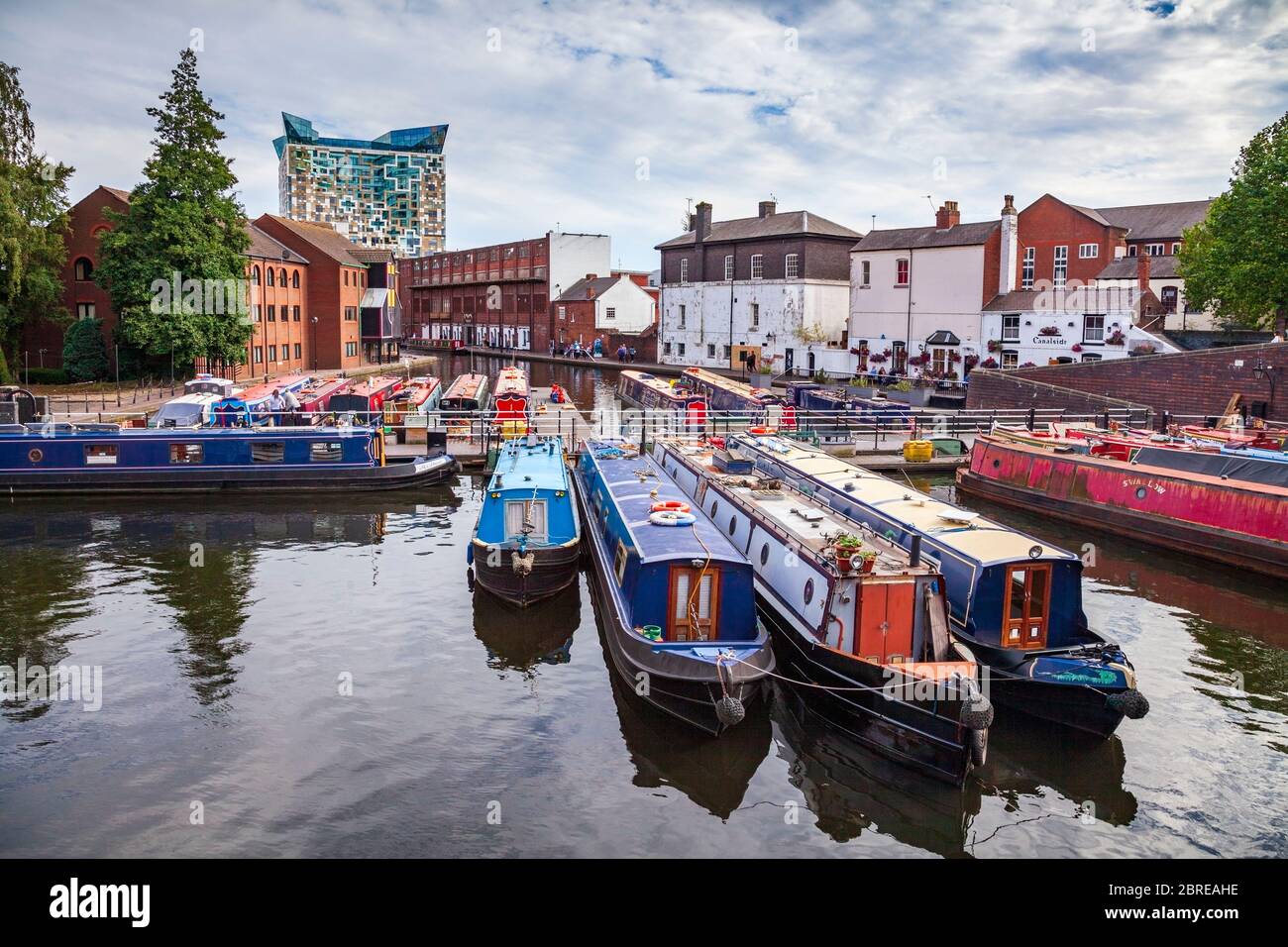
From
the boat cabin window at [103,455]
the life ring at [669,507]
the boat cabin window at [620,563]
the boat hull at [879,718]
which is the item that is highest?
the life ring at [669,507]

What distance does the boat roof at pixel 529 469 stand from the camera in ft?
66.1

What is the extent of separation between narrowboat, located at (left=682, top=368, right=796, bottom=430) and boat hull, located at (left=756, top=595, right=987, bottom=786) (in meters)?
19.0

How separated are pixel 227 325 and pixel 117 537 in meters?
27.6

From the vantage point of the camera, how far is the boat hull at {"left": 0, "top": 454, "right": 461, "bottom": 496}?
2909 centimetres

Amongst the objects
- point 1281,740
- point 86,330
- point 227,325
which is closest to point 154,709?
point 1281,740

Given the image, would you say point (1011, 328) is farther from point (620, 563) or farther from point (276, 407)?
point (620, 563)

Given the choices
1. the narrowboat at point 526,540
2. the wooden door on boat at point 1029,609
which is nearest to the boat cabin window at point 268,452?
the narrowboat at point 526,540

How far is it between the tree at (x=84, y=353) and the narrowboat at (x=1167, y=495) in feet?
147

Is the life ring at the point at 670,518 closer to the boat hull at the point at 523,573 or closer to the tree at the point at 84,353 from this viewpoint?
the boat hull at the point at 523,573

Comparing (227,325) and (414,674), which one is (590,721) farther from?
(227,325)

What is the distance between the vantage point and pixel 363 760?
12742mm

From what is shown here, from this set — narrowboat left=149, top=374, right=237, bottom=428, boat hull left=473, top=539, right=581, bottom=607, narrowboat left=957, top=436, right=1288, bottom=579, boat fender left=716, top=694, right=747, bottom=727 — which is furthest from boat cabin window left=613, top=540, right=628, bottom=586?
narrowboat left=149, top=374, right=237, bottom=428

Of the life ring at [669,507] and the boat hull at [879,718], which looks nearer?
the boat hull at [879,718]

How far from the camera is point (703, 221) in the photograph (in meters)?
72.6
